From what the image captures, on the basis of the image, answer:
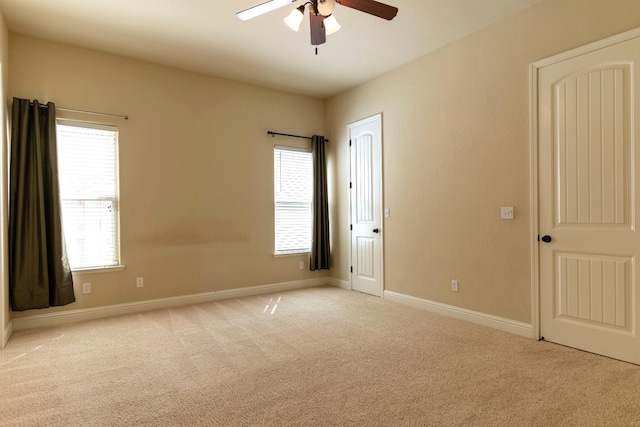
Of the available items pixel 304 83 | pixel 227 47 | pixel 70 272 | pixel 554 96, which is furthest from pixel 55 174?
pixel 554 96

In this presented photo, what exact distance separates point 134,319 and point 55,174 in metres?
1.78

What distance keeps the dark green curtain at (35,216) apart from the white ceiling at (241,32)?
91 centimetres

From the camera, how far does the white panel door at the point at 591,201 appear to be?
9.05 ft

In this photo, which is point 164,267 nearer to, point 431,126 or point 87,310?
point 87,310

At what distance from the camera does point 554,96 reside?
10.4 ft

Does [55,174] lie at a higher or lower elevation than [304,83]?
lower

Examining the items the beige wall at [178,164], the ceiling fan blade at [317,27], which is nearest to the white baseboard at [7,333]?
the beige wall at [178,164]

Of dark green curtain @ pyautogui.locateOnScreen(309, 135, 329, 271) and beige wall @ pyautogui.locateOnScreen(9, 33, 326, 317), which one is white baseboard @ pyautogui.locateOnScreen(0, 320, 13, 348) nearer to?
beige wall @ pyautogui.locateOnScreen(9, 33, 326, 317)

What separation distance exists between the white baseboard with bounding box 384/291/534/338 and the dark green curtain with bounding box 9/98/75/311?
12.6 ft

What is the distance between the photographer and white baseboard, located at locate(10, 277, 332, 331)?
380 cm

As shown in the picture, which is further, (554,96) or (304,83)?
(304,83)

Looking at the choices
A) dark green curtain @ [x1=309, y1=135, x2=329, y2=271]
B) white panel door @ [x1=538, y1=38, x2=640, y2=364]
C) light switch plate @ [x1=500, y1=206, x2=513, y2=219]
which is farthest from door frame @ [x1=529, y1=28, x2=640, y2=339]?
dark green curtain @ [x1=309, y1=135, x2=329, y2=271]

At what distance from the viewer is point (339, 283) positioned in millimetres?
5781

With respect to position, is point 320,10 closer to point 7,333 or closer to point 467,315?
point 467,315
